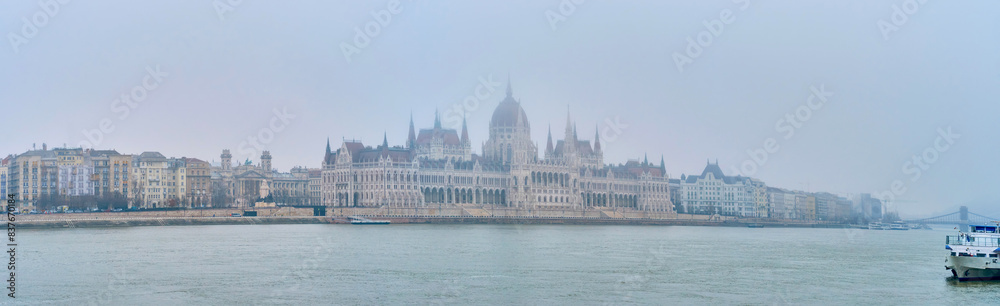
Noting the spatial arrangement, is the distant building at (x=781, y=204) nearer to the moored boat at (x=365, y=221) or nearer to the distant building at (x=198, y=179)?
the moored boat at (x=365, y=221)

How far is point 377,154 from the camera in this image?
145625mm

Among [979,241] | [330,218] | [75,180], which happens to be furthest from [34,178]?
[979,241]

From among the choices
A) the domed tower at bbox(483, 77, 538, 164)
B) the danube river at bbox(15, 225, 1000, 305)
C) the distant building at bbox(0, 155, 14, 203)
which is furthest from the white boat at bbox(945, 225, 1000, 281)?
the domed tower at bbox(483, 77, 538, 164)

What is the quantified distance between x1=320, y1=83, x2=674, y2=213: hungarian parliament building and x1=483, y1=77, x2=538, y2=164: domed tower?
141 mm

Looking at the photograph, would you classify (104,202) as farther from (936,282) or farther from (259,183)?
(936,282)

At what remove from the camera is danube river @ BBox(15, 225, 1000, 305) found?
42094mm

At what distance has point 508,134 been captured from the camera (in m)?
169

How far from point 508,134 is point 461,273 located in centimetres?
11835

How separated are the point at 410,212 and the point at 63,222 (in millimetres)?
44442

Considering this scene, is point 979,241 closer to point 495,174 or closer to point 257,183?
point 495,174

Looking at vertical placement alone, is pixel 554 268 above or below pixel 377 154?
below

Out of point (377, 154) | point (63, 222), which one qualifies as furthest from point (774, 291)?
point (377, 154)

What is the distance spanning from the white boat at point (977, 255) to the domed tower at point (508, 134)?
115884 millimetres

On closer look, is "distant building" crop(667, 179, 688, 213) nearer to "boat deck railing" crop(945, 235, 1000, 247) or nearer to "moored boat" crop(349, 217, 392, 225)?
"moored boat" crop(349, 217, 392, 225)
